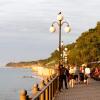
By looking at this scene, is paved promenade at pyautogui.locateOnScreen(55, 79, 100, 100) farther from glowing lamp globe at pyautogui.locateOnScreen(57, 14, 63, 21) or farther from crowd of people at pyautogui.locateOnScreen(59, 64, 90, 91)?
glowing lamp globe at pyautogui.locateOnScreen(57, 14, 63, 21)

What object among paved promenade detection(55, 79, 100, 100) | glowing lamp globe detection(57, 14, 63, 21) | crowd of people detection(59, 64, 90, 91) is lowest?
paved promenade detection(55, 79, 100, 100)

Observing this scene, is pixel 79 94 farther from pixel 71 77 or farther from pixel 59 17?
pixel 71 77

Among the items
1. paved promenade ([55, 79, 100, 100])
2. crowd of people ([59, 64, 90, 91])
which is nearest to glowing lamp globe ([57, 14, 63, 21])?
crowd of people ([59, 64, 90, 91])

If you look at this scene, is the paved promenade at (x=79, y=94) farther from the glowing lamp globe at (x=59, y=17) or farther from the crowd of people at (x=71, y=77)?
the glowing lamp globe at (x=59, y=17)

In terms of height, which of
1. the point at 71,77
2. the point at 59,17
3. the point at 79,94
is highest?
the point at 59,17

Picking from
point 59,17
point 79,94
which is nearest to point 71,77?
point 59,17

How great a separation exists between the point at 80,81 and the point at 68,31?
391 cm

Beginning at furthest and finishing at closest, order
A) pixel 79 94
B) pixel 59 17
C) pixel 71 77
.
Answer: pixel 71 77 < pixel 59 17 < pixel 79 94

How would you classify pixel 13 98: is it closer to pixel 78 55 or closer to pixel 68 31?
pixel 78 55

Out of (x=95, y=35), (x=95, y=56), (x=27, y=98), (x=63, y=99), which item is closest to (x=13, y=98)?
(x=95, y=56)

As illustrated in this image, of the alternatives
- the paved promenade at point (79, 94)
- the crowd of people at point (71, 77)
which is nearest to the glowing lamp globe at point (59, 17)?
the crowd of people at point (71, 77)

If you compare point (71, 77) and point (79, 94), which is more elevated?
point (71, 77)

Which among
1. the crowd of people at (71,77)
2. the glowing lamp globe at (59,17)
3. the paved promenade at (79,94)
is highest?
the glowing lamp globe at (59,17)

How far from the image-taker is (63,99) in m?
24.2
